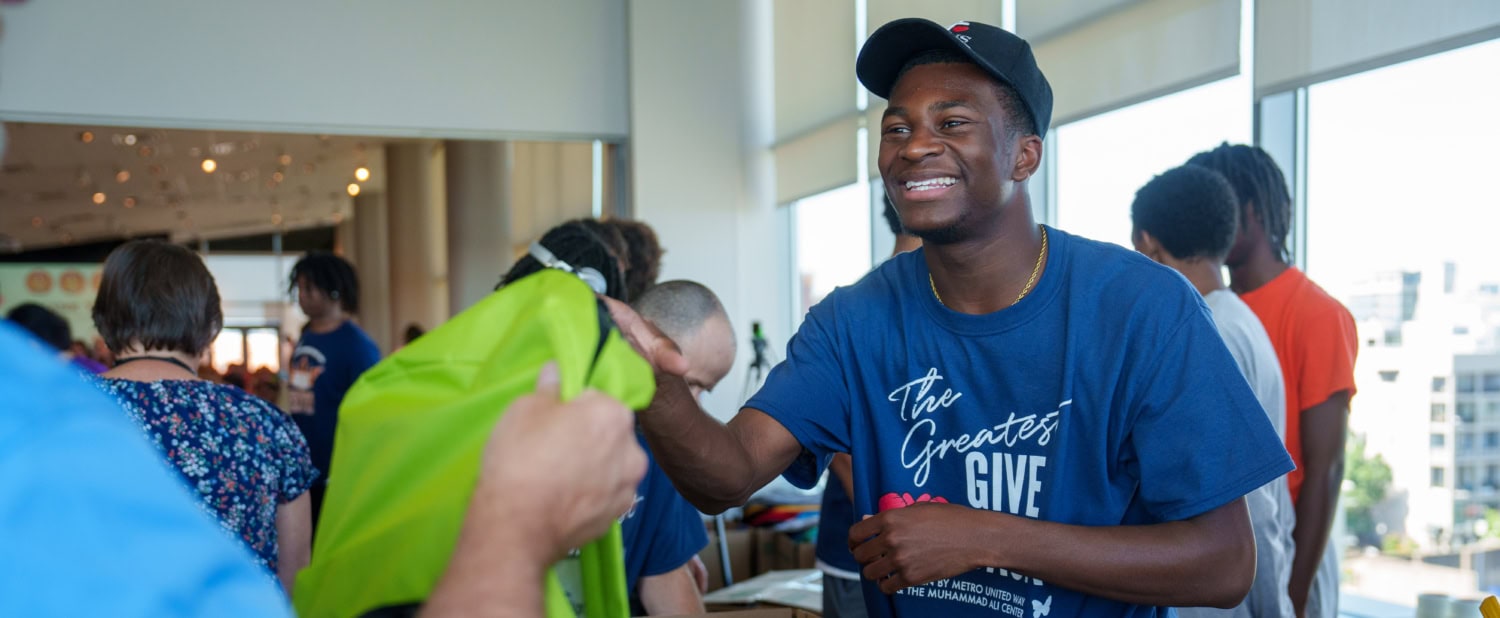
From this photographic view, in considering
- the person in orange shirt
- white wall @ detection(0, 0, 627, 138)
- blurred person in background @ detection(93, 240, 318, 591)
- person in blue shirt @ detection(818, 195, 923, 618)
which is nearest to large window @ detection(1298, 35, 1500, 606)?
the person in orange shirt

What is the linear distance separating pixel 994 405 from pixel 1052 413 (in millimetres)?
72

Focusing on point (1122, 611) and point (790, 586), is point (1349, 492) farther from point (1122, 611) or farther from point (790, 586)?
point (1122, 611)

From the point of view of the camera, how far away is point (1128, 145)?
12.1 ft

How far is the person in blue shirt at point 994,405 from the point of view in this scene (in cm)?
131

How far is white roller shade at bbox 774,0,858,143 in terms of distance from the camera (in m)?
5.27

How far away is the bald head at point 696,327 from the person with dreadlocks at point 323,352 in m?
2.41

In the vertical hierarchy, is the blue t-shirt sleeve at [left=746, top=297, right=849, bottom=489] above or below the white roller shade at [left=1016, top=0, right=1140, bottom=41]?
below

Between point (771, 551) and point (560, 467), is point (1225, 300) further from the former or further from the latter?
point (771, 551)

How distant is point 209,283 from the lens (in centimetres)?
230

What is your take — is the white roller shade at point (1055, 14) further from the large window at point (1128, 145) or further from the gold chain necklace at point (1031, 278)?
the gold chain necklace at point (1031, 278)

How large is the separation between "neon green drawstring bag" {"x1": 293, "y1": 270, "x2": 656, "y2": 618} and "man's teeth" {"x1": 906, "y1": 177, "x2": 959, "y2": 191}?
641 millimetres

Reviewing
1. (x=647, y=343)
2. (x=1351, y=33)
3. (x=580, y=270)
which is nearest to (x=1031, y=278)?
(x=647, y=343)

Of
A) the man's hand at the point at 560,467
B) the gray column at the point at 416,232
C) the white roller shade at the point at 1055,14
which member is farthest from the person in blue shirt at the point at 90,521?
the gray column at the point at 416,232

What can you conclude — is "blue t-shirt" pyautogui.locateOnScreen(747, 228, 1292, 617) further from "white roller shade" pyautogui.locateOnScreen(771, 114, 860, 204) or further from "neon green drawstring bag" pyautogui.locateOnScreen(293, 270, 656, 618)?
"white roller shade" pyautogui.locateOnScreen(771, 114, 860, 204)
